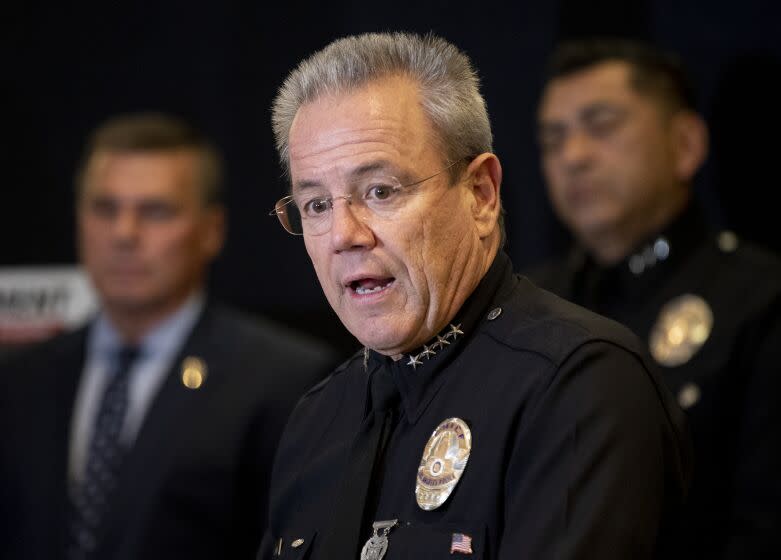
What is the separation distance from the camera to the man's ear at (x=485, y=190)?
1.55 metres

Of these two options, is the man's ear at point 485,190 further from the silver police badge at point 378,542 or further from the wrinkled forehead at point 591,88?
the wrinkled forehead at point 591,88

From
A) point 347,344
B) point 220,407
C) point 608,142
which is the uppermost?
point 608,142

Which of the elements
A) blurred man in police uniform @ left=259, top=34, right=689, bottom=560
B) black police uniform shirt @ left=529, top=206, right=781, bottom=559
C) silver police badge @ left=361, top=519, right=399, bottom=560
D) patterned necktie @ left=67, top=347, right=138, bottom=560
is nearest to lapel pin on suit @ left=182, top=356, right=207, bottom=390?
patterned necktie @ left=67, top=347, right=138, bottom=560

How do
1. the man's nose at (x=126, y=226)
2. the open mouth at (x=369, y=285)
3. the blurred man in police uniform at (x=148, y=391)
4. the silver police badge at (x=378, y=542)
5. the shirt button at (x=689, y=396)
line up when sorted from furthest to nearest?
the man's nose at (x=126, y=226) < the blurred man in police uniform at (x=148, y=391) < the shirt button at (x=689, y=396) < the open mouth at (x=369, y=285) < the silver police badge at (x=378, y=542)

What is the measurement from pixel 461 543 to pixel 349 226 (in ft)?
1.38

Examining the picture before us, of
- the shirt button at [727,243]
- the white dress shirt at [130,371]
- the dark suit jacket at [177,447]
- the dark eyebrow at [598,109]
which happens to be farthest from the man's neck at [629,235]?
the white dress shirt at [130,371]

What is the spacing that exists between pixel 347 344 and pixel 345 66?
6.22 feet

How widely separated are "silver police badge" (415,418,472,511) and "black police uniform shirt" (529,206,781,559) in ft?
2.62

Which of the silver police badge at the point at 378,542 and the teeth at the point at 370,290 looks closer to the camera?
the silver police badge at the point at 378,542

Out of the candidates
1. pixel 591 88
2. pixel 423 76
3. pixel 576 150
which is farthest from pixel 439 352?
pixel 591 88

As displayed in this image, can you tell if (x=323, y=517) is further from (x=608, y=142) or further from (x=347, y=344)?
(x=347, y=344)

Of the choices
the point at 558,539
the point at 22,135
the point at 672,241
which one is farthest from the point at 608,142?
the point at 22,135

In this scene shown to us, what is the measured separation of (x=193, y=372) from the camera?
9.41ft

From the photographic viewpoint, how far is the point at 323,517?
1532mm
